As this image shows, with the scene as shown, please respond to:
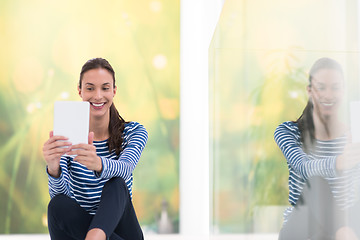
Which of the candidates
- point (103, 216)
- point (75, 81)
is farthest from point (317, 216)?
point (75, 81)

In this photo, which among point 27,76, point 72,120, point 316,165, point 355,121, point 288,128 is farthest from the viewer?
point 27,76

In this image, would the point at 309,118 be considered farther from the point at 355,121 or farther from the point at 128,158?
the point at 128,158

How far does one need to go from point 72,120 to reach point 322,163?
0.96m

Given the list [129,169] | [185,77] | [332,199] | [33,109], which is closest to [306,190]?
[332,199]

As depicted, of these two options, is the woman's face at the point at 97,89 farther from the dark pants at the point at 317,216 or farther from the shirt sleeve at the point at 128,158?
the dark pants at the point at 317,216

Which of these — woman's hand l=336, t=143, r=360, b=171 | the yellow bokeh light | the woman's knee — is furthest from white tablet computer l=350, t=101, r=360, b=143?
the yellow bokeh light

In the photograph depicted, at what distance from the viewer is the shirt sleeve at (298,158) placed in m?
0.70

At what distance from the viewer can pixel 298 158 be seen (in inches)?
32.5

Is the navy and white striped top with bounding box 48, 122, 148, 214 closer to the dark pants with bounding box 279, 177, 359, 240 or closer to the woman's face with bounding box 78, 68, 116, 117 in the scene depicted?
the woman's face with bounding box 78, 68, 116, 117

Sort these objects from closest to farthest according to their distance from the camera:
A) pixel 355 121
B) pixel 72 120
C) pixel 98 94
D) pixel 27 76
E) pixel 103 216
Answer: pixel 355 121, pixel 103 216, pixel 72 120, pixel 98 94, pixel 27 76

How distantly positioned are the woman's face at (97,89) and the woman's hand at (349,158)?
3.90 ft

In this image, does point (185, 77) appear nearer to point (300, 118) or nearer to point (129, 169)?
point (129, 169)

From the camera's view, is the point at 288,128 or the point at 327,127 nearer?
the point at 327,127

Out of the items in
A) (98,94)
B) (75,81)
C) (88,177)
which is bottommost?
(88,177)
